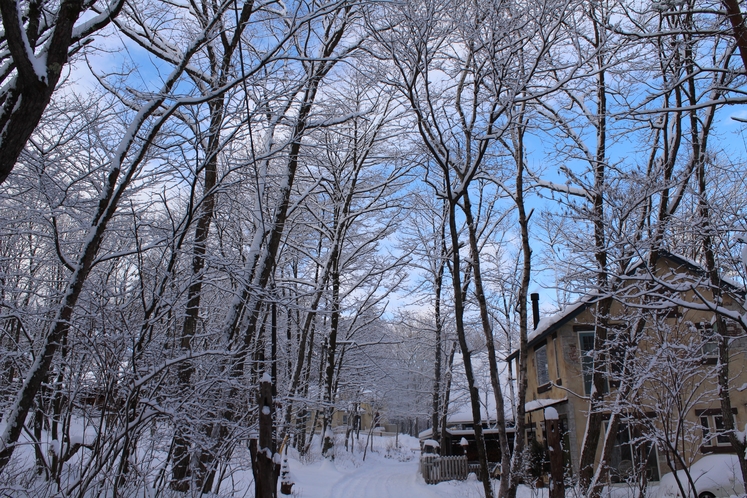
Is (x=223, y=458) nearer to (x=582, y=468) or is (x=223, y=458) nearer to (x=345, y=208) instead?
(x=582, y=468)

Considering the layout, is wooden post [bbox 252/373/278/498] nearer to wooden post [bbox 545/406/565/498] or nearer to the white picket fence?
wooden post [bbox 545/406/565/498]

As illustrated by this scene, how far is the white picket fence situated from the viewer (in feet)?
58.6

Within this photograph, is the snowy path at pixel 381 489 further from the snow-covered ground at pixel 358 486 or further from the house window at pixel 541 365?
the house window at pixel 541 365

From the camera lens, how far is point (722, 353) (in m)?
7.91

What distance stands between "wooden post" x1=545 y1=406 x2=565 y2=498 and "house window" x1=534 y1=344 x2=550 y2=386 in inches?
505

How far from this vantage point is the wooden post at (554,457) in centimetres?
670

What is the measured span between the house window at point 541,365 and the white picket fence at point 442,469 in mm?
4671

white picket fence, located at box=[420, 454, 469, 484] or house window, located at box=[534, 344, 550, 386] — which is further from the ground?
house window, located at box=[534, 344, 550, 386]

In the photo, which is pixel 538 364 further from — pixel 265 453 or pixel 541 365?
pixel 265 453

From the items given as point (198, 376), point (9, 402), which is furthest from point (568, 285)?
point (9, 402)

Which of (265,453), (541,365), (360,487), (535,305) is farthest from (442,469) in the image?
(265,453)

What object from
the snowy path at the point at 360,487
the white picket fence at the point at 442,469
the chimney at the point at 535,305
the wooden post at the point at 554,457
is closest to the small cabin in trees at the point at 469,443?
the white picket fence at the point at 442,469

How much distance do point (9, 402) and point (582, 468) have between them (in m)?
8.28

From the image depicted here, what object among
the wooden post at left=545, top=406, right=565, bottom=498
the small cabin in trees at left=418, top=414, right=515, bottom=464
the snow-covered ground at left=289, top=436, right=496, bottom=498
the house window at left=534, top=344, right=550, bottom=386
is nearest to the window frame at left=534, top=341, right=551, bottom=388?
the house window at left=534, top=344, right=550, bottom=386
